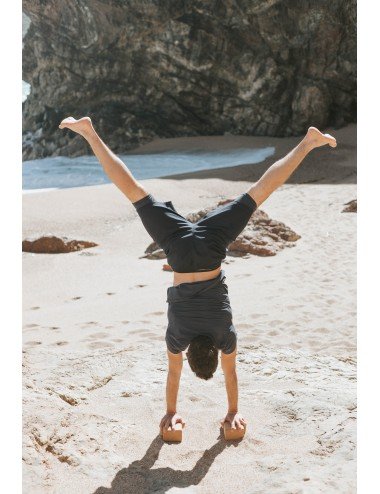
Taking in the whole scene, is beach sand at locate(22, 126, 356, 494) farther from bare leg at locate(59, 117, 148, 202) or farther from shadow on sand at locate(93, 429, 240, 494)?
bare leg at locate(59, 117, 148, 202)

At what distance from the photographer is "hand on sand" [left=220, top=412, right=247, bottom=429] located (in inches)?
95.6

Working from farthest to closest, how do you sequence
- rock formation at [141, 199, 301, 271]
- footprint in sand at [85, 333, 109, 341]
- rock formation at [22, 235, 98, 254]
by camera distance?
rock formation at [22, 235, 98, 254] → rock formation at [141, 199, 301, 271] → footprint in sand at [85, 333, 109, 341]

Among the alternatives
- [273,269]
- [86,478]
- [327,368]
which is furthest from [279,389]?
[273,269]

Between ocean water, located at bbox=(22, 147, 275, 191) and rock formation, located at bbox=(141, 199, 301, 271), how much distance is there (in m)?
5.96

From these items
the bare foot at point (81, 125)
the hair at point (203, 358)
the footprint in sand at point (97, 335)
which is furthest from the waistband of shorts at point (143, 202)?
the footprint in sand at point (97, 335)

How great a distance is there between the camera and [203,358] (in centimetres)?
221

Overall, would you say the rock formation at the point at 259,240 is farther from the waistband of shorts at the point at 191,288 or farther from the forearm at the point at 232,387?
the waistband of shorts at the point at 191,288

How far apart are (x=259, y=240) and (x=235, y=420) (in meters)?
4.02

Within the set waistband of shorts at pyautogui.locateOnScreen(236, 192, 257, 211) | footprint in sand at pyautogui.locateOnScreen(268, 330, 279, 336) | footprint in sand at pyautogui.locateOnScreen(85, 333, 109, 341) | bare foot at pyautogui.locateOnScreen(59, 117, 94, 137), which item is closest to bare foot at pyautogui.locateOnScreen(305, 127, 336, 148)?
waistband of shorts at pyautogui.locateOnScreen(236, 192, 257, 211)

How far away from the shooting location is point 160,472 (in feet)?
7.15

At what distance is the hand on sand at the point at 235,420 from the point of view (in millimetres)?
2428

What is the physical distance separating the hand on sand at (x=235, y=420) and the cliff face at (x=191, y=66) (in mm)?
15811

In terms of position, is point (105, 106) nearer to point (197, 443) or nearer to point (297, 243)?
point (297, 243)

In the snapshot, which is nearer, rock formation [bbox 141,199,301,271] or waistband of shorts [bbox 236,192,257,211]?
waistband of shorts [bbox 236,192,257,211]
